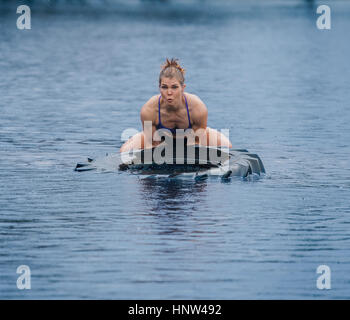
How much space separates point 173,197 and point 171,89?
182 centimetres

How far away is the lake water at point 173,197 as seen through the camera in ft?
25.3

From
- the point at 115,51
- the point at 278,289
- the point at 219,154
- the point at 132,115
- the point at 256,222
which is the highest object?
the point at 115,51

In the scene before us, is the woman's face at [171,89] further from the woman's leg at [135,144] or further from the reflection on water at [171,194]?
the reflection on water at [171,194]

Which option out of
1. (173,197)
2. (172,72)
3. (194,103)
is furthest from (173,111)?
(173,197)

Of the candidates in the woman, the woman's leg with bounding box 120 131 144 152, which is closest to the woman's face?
the woman

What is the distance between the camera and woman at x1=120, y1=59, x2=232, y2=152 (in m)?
11.8

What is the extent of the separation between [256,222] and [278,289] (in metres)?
1.92

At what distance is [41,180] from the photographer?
1123 cm

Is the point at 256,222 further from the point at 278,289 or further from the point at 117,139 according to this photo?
the point at 117,139

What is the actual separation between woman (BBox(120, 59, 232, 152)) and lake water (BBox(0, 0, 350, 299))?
34.9 inches

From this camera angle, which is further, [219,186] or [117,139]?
[117,139]

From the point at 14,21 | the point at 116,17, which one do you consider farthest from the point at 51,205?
the point at 116,17

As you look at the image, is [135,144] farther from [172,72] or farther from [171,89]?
[172,72]

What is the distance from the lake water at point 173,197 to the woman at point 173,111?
2.90ft
